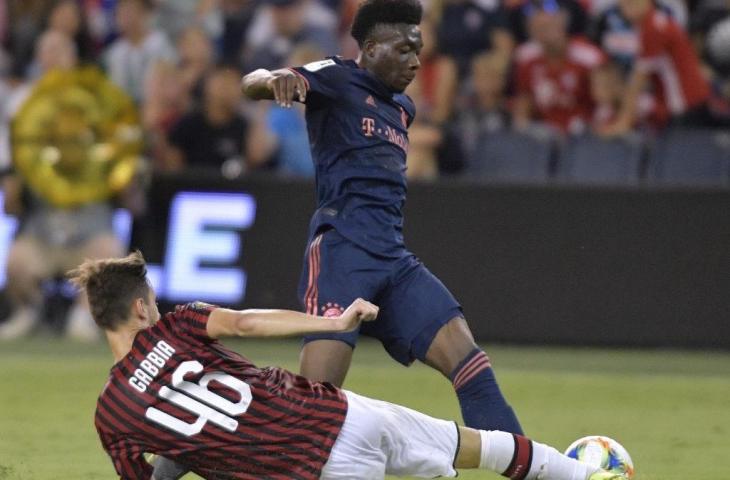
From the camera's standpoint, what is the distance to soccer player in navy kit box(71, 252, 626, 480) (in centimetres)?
568

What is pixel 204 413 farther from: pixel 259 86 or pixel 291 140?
pixel 291 140

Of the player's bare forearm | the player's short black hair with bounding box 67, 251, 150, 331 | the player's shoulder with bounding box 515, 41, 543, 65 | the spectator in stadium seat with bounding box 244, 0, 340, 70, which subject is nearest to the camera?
the player's short black hair with bounding box 67, 251, 150, 331

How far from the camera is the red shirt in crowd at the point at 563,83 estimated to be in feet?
45.6

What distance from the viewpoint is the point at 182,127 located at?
1420cm

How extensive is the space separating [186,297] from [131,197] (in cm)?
110

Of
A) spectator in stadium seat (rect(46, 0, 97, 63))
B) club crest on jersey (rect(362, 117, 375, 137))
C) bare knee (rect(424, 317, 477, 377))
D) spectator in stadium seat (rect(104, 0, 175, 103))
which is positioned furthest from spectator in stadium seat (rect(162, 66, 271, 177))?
bare knee (rect(424, 317, 477, 377))

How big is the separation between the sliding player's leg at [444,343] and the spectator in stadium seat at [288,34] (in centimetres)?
831

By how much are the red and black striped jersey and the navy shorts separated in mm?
816

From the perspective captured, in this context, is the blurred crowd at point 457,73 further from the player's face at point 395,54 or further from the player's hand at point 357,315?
the player's hand at point 357,315

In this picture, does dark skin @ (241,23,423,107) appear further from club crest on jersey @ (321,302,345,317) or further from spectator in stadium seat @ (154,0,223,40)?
spectator in stadium seat @ (154,0,223,40)

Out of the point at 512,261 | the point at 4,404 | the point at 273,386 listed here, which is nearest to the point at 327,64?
the point at 273,386

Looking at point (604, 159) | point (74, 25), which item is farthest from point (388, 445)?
point (74, 25)

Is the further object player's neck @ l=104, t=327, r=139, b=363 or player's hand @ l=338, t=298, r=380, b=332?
player's neck @ l=104, t=327, r=139, b=363

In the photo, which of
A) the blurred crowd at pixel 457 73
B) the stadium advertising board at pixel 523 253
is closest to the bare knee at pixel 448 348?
the stadium advertising board at pixel 523 253
